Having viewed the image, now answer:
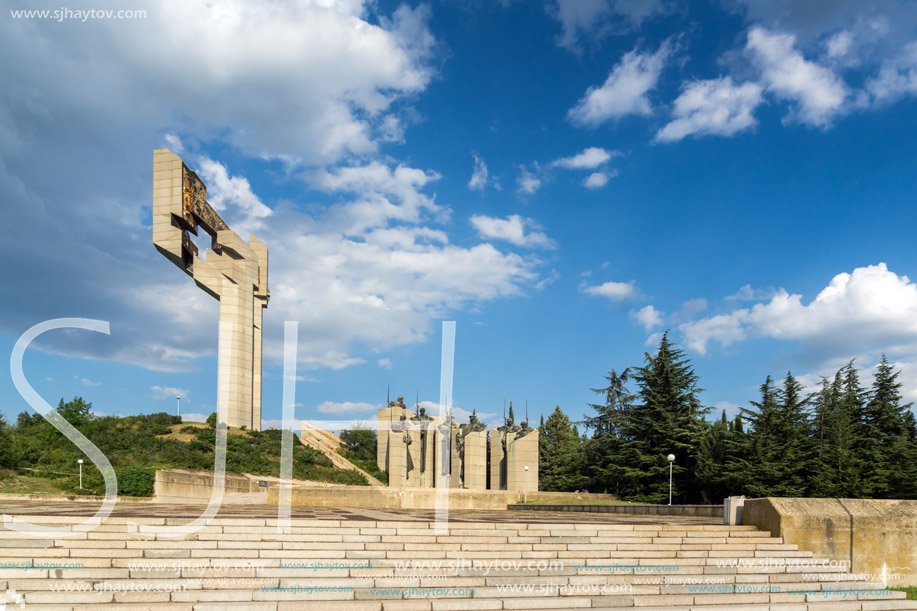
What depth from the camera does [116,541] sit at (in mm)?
7520

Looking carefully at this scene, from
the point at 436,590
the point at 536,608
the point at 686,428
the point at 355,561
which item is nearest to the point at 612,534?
the point at 536,608

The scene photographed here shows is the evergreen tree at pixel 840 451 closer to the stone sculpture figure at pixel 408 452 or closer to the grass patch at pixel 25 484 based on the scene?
the stone sculpture figure at pixel 408 452

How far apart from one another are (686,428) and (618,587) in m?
24.8

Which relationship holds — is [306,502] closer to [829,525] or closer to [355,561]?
[355,561]

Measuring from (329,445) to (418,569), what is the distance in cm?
3601

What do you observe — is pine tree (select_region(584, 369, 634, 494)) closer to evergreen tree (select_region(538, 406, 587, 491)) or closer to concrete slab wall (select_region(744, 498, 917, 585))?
evergreen tree (select_region(538, 406, 587, 491))

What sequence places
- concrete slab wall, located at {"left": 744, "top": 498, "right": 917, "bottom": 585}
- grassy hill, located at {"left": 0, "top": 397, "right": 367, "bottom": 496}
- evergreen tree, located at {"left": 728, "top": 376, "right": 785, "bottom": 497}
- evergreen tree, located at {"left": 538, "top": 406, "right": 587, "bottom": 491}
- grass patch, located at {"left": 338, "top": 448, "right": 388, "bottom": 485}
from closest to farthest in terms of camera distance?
concrete slab wall, located at {"left": 744, "top": 498, "right": 917, "bottom": 585}
grassy hill, located at {"left": 0, "top": 397, "right": 367, "bottom": 496}
evergreen tree, located at {"left": 728, "top": 376, "right": 785, "bottom": 497}
grass patch, located at {"left": 338, "top": 448, "right": 388, "bottom": 485}
evergreen tree, located at {"left": 538, "top": 406, "right": 587, "bottom": 491}

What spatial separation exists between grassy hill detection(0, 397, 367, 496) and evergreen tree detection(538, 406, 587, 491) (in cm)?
1297

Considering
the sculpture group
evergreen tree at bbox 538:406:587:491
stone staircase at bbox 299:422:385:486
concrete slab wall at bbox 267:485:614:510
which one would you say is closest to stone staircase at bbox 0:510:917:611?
concrete slab wall at bbox 267:485:614:510

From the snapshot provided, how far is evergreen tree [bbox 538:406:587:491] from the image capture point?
3781 cm

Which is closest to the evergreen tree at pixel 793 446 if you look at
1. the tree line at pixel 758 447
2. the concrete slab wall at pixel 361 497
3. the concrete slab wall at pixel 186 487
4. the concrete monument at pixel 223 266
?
the tree line at pixel 758 447

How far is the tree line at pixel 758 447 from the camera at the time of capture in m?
26.8

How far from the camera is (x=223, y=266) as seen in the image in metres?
34.4

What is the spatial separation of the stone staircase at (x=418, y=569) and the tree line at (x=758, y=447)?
1894 cm
